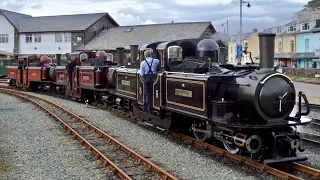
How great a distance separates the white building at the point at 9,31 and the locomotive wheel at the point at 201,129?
4968 centimetres

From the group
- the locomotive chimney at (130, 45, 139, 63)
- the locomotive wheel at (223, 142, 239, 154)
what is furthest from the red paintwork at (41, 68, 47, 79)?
the locomotive wheel at (223, 142, 239, 154)

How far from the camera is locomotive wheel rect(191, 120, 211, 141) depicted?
8.99m

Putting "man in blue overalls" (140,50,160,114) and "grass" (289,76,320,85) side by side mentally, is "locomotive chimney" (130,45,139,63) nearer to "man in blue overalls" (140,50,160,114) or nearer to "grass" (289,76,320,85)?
"man in blue overalls" (140,50,160,114)

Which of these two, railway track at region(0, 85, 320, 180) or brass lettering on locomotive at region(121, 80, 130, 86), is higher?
brass lettering on locomotive at region(121, 80, 130, 86)

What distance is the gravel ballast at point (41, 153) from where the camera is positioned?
7500mm

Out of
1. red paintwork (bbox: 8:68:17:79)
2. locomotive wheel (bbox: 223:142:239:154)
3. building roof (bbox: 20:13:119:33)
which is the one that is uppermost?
building roof (bbox: 20:13:119:33)

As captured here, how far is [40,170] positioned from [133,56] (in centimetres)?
684

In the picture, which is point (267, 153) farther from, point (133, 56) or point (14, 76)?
point (14, 76)

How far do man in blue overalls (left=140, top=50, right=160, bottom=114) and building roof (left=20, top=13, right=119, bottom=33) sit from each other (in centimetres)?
4091

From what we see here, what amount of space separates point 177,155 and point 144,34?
129 ft

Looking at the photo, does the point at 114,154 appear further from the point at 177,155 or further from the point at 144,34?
the point at 144,34

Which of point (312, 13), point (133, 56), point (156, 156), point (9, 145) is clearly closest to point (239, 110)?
point (156, 156)

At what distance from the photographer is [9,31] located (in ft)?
181

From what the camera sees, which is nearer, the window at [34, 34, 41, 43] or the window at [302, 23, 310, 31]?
the window at [302, 23, 310, 31]
